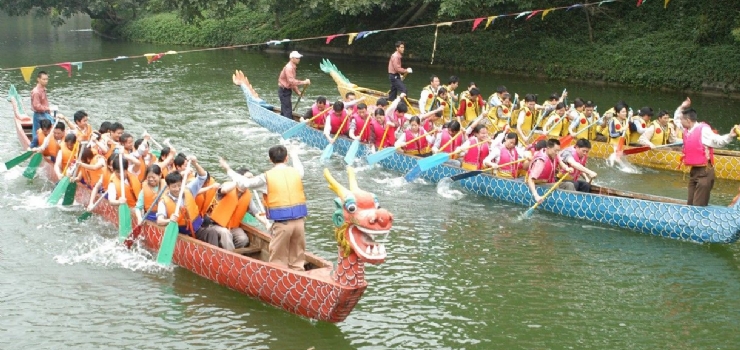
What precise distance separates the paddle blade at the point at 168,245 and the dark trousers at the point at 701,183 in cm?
621

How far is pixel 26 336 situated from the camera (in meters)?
7.56

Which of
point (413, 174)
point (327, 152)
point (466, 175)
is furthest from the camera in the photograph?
point (327, 152)

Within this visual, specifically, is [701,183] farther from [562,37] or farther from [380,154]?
[562,37]

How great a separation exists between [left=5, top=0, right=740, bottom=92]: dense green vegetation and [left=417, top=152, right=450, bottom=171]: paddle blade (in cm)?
976

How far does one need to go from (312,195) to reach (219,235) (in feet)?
12.0

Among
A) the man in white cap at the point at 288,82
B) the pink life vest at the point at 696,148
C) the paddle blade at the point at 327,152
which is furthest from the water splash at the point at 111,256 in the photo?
the man in white cap at the point at 288,82

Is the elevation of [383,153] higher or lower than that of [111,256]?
higher

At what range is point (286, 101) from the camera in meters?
15.9

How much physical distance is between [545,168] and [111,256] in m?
5.65

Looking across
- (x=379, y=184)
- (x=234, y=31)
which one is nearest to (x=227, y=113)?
(x=379, y=184)

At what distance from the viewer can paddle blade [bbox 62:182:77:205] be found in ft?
35.8

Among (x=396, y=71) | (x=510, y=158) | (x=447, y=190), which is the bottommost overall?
(x=447, y=190)

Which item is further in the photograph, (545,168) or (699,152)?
(545,168)

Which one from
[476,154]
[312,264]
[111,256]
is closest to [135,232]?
[111,256]
